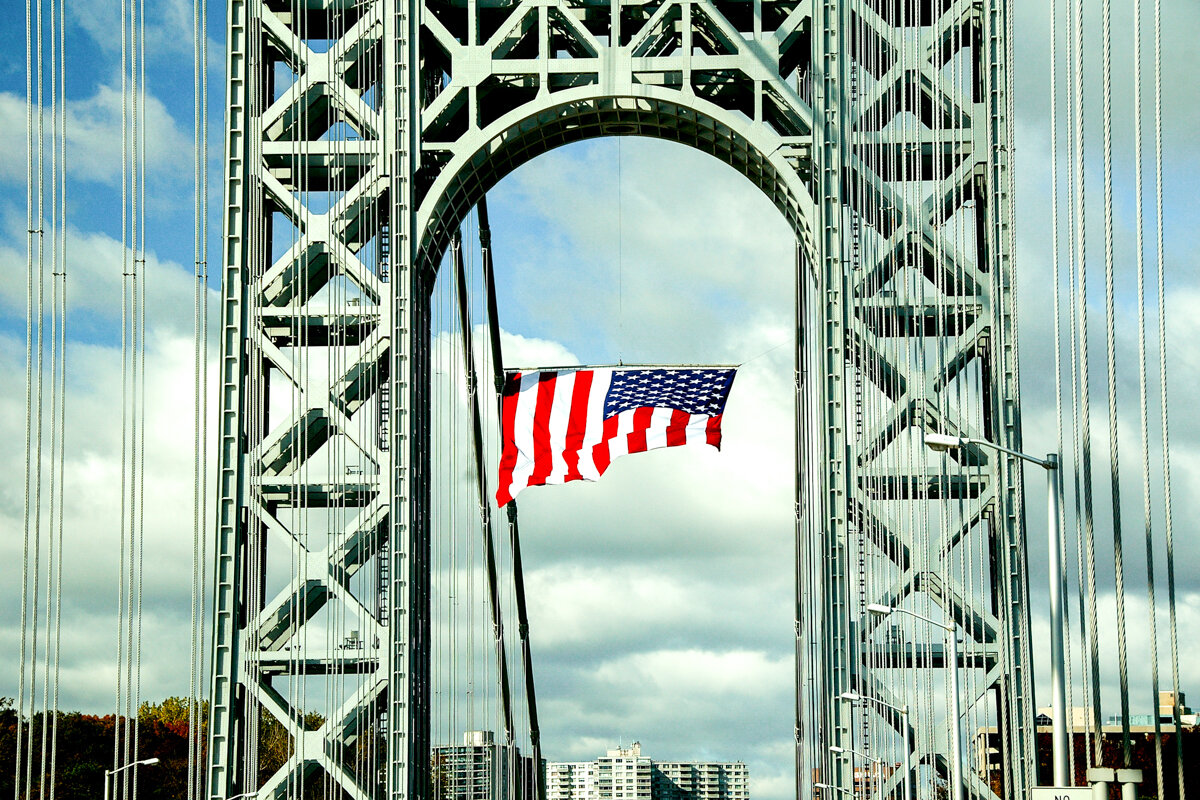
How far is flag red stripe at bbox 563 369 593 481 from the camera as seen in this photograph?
110 ft

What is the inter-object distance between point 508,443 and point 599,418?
172 centimetres

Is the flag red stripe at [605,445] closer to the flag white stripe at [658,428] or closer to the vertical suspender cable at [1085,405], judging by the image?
the flag white stripe at [658,428]

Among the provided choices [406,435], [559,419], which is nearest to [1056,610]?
[406,435]

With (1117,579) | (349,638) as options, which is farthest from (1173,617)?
(349,638)

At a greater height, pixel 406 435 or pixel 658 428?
pixel 658 428

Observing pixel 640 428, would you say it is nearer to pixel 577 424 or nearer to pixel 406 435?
pixel 577 424

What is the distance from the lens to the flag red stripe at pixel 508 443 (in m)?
33.6

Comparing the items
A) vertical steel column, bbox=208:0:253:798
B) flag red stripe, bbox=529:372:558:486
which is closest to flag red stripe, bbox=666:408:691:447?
flag red stripe, bbox=529:372:558:486

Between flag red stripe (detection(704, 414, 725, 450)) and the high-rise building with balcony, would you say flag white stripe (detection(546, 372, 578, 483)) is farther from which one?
the high-rise building with balcony

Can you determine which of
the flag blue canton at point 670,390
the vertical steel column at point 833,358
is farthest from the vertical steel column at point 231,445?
the vertical steel column at point 833,358

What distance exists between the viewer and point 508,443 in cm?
3384

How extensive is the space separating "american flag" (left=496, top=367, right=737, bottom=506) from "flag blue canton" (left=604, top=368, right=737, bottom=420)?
2cm

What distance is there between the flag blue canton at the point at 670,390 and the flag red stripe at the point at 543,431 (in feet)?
3.47

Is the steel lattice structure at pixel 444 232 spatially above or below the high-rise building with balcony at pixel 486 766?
above
